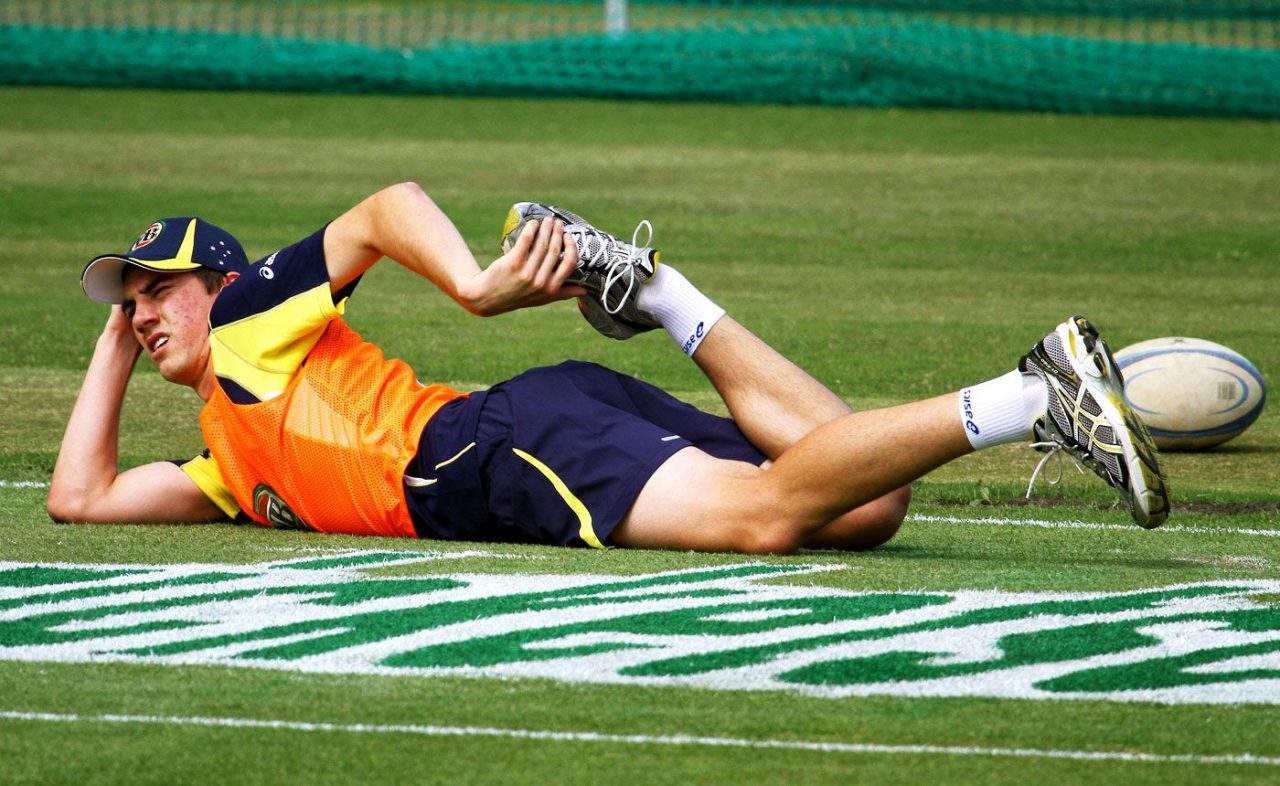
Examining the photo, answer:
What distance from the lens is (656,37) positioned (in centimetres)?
2291

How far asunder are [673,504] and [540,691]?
58.3 inches

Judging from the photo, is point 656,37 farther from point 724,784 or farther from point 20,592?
point 724,784

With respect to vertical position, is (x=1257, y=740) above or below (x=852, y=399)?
above

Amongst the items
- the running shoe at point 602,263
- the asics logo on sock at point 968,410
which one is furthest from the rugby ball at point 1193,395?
the asics logo on sock at point 968,410

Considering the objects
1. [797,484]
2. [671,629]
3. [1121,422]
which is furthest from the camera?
[797,484]

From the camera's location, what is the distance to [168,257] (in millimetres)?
6445

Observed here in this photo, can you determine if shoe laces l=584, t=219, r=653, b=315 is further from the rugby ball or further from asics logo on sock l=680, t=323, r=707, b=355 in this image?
the rugby ball

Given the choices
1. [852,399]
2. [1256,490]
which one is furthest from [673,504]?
[852,399]

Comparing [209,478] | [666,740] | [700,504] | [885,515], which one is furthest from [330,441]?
[666,740]

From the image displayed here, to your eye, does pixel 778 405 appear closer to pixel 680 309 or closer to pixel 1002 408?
pixel 680 309

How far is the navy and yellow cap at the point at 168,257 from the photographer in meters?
6.42

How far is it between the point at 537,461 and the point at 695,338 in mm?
797

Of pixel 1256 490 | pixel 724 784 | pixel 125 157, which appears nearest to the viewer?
pixel 724 784

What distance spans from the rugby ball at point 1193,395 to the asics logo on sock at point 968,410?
3.29 metres
